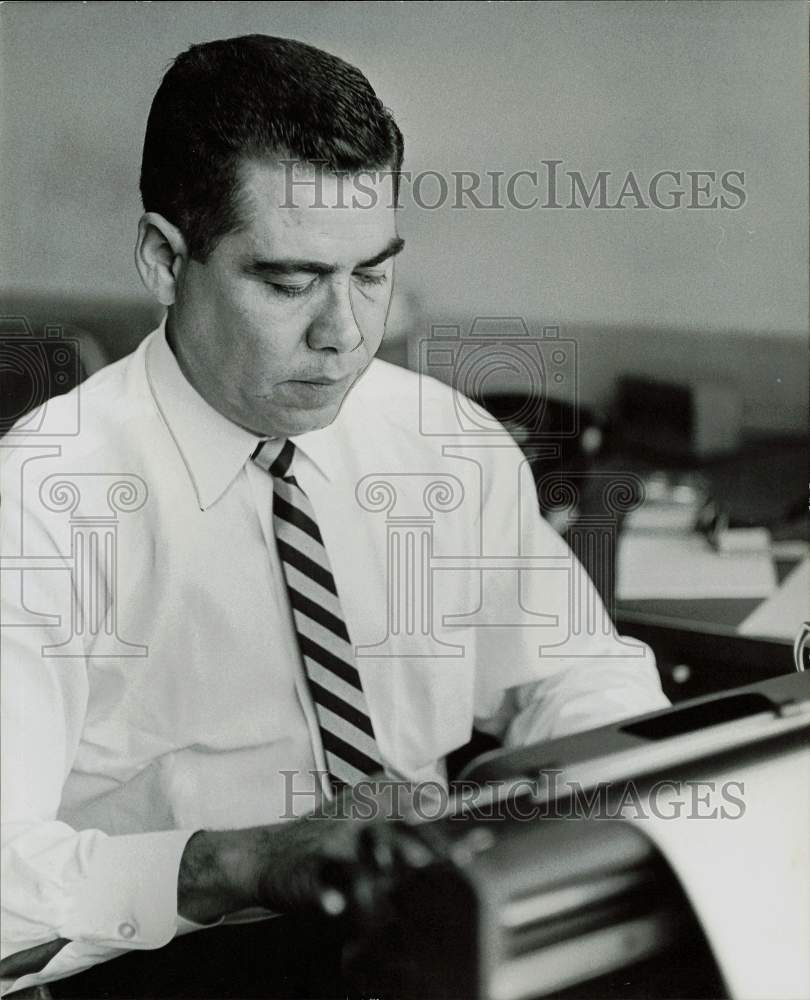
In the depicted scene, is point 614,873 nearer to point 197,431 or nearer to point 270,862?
point 270,862

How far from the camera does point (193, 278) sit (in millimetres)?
866

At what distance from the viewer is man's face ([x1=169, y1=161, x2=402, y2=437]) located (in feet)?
2.75

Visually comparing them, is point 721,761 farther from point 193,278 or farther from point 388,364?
point 193,278

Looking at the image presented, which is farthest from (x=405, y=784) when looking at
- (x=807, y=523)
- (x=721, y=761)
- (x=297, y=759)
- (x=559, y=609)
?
(x=807, y=523)

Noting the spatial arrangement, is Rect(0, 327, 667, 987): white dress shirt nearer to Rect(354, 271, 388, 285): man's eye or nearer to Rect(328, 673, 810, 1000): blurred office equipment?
Rect(354, 271, 388, 285): man's eye

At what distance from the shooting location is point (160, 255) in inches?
34.4

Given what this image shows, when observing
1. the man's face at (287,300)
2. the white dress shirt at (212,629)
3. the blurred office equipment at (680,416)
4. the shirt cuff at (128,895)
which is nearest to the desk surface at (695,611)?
the white dress shirt at (212,629)

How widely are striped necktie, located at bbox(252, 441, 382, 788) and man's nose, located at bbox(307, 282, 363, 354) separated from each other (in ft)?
0.34

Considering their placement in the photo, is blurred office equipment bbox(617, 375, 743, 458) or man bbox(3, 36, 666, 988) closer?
man bbox(3, 36, 666, 988)

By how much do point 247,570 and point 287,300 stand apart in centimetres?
24

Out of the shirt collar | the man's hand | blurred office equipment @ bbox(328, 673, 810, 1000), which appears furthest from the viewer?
the shirt collar

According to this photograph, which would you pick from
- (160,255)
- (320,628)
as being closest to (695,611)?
(320,628)

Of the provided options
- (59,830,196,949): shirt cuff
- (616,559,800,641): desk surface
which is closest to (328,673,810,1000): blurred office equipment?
(59,830,196,949): shirt cuff

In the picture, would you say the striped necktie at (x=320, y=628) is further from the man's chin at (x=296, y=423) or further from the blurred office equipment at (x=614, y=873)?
the blurred office equipment at (x=614, y=873)
